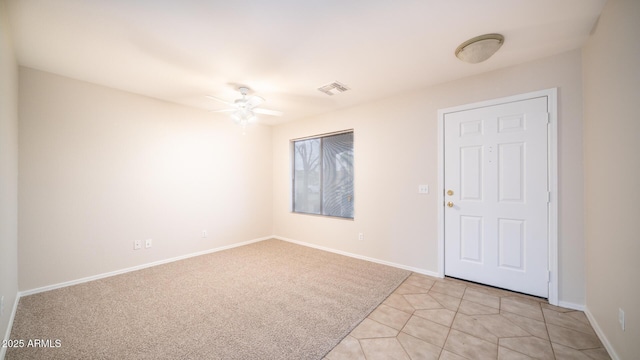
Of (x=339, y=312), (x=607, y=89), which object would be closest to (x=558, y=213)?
(x=607, y=89)

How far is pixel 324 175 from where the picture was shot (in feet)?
15.0

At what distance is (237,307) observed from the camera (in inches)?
91.5

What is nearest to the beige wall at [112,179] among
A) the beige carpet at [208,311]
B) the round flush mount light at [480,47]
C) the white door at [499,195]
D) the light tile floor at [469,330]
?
the beige carpet at [208,311]

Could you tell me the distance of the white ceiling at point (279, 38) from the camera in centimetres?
172

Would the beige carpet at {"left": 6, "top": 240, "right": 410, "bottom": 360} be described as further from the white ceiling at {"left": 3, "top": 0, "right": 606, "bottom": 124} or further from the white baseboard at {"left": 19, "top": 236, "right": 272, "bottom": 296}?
the white ceiling at {"left": 3, "top": 0, "right": 606, "bottom": 124}

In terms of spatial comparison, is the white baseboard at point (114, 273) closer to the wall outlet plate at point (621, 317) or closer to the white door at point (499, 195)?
the white door at point (499, 195)

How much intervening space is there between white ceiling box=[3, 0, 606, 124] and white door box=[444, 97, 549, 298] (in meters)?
0.64

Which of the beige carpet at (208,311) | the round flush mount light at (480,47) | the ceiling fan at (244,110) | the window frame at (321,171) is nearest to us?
the beige carpet at (208,311)

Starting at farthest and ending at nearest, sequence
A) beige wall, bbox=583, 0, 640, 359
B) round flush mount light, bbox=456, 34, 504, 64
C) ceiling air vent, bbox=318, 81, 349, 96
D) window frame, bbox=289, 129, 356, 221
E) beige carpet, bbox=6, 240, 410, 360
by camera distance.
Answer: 1. window frame, bbox=289, 129, 356, 221
2. ceiling air vent, bbox=318, 81, 349, 96
3. round flush mount light, bbox=456, 34, 504, 64
4. beige carpet, bbox=6, 240, 410, 360
5. beige wall, bbox=583, 0, 640, 359

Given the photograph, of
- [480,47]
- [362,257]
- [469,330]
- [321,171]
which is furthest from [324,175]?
[469,330]

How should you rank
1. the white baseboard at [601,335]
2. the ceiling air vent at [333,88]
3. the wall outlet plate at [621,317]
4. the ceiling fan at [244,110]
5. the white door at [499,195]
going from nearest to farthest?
the wall outlet plate at [621,317], the white baseboard at [601,335], the white door at [499,195], the ceiling air vent at [333,88], the ceiling fan at [244,110]

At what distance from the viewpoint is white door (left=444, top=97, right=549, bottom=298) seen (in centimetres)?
244

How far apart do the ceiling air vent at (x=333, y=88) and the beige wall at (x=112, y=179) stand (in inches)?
85.2

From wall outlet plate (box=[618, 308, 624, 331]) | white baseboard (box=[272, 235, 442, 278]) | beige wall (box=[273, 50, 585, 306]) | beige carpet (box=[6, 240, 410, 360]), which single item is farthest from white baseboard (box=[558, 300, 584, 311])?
beige carpet (box=[6, 240, 410, 360])
